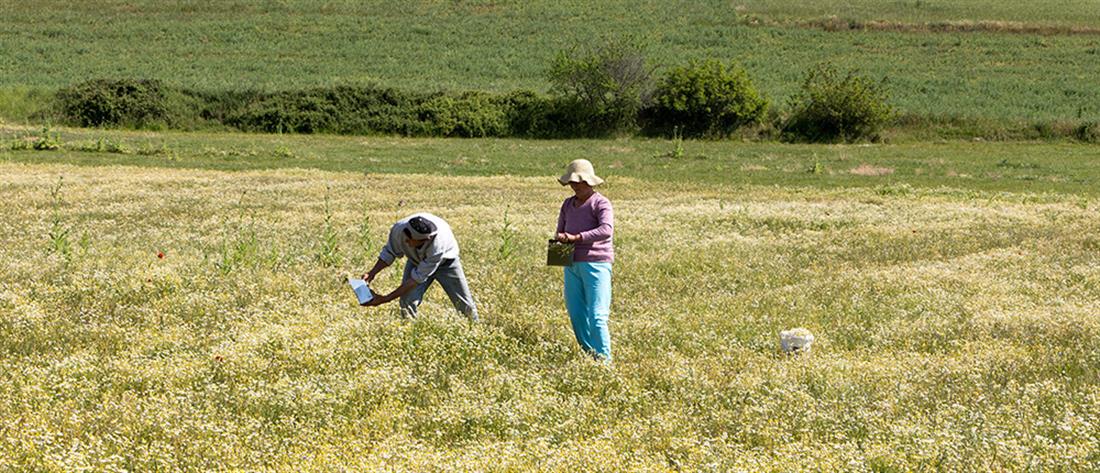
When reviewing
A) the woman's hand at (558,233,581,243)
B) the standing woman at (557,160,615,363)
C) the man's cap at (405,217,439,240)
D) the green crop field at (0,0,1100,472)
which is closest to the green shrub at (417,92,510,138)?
the green crop field at (0,0,1100,472)

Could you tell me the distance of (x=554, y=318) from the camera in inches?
549

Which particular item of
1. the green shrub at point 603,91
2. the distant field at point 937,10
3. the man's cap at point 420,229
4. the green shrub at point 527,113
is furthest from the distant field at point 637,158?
the distant field at point 937,10

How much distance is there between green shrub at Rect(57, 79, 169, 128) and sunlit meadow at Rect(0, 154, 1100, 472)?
4151 cm

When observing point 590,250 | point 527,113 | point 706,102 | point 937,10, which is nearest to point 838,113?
point 706,102

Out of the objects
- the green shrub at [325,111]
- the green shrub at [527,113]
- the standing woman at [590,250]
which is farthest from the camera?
the green shrub at [527,113]

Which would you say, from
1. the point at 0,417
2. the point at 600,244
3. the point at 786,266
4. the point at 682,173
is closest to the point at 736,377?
the point at 600,244

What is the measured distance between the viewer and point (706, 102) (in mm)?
62781

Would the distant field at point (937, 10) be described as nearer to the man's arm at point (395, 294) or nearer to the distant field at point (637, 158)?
the distant field at point (637, 158)

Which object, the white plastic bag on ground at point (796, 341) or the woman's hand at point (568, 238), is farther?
the white plastic bag on ground at point (796, 341)

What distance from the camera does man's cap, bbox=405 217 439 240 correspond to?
11453 millimetres

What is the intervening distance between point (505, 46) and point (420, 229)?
7677 cm

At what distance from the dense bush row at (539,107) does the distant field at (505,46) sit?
4443mm

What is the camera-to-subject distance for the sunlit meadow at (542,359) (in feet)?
28.1

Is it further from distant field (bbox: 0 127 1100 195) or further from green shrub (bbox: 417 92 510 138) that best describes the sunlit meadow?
green shrub (bbox: 417 92 510 138)
